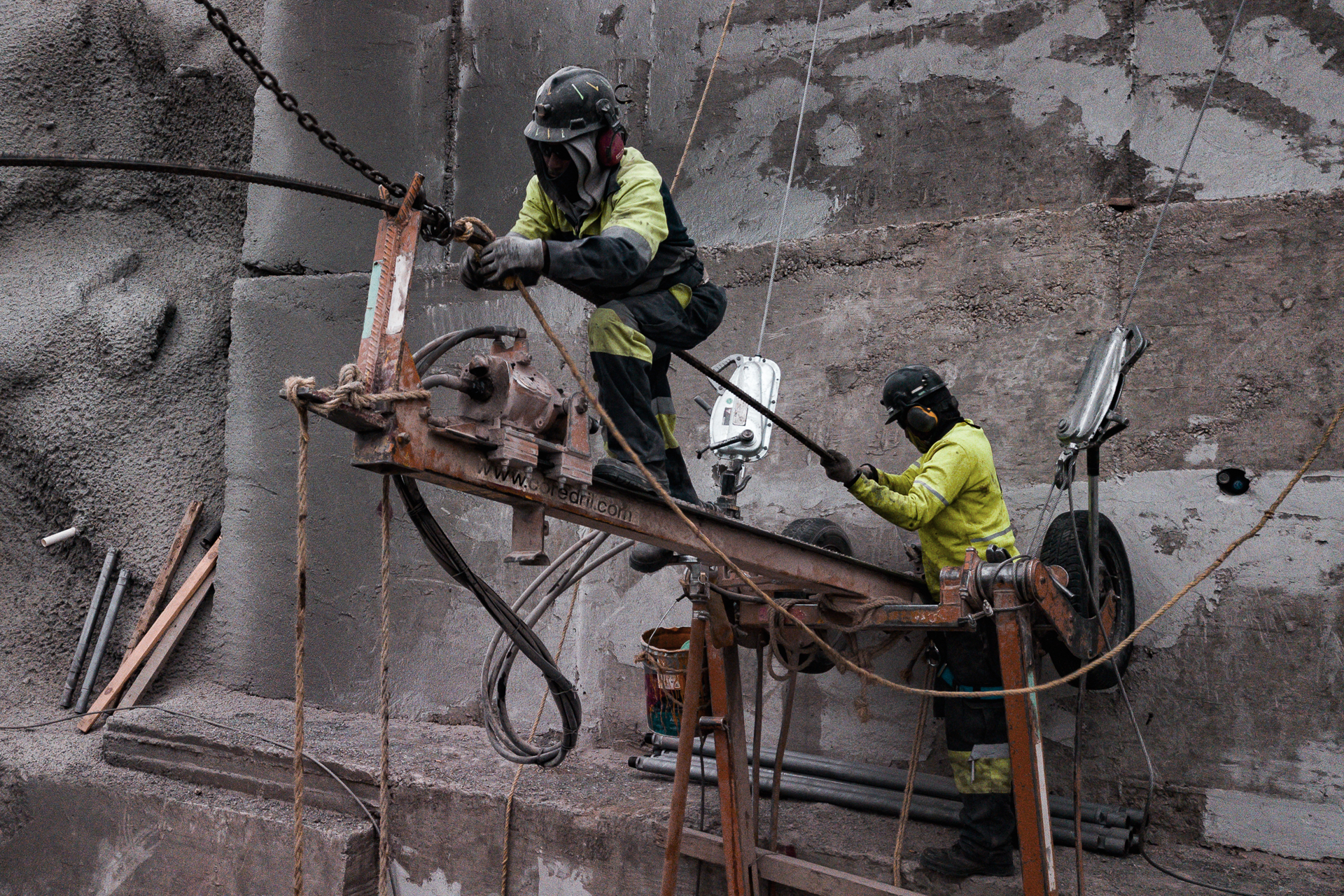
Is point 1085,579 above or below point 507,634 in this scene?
above

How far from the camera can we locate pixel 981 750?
396 centimetres

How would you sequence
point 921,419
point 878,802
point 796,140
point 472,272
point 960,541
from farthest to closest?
point 796,140 < point 878,802 < point 921,419 < point 960,541 < point 472,272

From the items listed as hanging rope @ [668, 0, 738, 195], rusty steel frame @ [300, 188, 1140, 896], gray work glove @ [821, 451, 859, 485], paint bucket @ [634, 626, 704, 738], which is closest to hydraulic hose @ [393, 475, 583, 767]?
rusty steel frame @ [300, 188, 1140, 896]

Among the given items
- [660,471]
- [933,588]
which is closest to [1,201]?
[660,471]

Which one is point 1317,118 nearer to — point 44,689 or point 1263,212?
point 1263,212

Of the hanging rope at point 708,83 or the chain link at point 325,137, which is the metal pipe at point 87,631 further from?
the chain link at point 325,137

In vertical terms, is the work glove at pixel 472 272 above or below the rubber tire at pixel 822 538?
above

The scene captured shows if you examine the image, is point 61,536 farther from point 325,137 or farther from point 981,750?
point 981,750

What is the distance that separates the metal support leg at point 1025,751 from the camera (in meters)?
3.43

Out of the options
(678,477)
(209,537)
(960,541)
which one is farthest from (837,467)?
(209,537)

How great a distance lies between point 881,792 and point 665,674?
1.13 meters

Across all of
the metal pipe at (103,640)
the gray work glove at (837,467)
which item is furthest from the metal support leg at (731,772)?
the metal pipe at (103,640)

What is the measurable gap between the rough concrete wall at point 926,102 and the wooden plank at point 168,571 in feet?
9.88

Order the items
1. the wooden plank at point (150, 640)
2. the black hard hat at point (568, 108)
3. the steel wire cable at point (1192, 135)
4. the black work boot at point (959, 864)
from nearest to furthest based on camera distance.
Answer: the black hard hat at point (568, 108) < the black work boot at point (959, 864) < the steel wire cable at point (1192, 135) < the wooden plank at point (150, 640)
